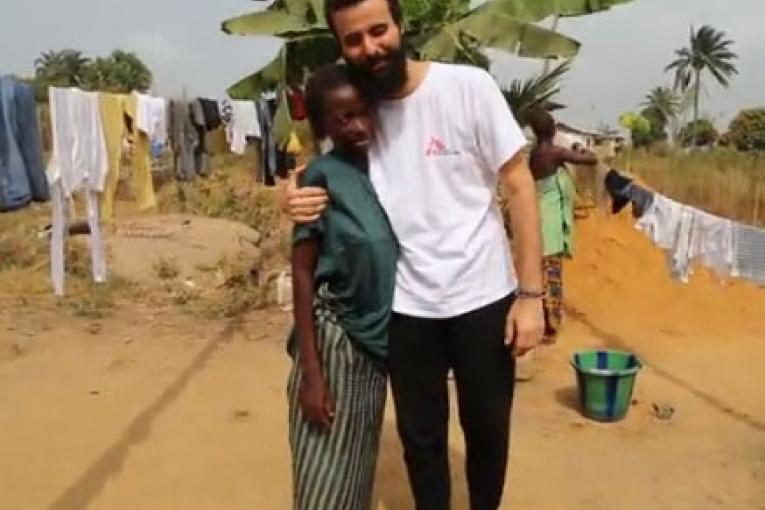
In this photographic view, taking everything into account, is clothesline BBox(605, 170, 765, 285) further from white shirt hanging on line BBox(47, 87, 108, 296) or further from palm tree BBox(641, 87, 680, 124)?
palm tree BBox(641, 87, 680, 124)

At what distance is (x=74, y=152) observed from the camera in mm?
6375

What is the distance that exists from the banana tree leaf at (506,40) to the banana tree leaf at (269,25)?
83cm

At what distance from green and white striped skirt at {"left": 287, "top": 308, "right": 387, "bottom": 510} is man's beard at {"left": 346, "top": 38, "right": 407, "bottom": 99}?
1.71 feet

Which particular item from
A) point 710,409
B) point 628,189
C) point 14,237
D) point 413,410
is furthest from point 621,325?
point 14,237

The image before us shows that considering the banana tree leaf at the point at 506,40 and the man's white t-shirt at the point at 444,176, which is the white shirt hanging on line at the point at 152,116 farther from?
the man's white t-shirt at the point at 444,176

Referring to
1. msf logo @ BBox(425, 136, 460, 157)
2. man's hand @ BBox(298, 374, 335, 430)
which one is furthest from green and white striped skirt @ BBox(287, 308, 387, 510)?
msf logo @ BBox(425, 136, 460, 157)

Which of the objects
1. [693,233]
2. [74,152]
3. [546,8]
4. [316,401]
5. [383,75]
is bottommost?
[693,233]

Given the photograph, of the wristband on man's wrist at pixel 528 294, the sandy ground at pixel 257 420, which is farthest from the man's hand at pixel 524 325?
the sandy ground at pixel 257 420

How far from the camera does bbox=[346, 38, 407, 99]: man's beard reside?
200 centimetres

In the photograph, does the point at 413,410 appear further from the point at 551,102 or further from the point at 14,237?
the point at 14,237

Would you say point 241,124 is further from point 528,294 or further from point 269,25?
point 528,294

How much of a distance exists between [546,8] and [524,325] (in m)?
3.98

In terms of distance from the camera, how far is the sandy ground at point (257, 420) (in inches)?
142

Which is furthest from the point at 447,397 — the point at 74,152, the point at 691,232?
the point at 74,152
